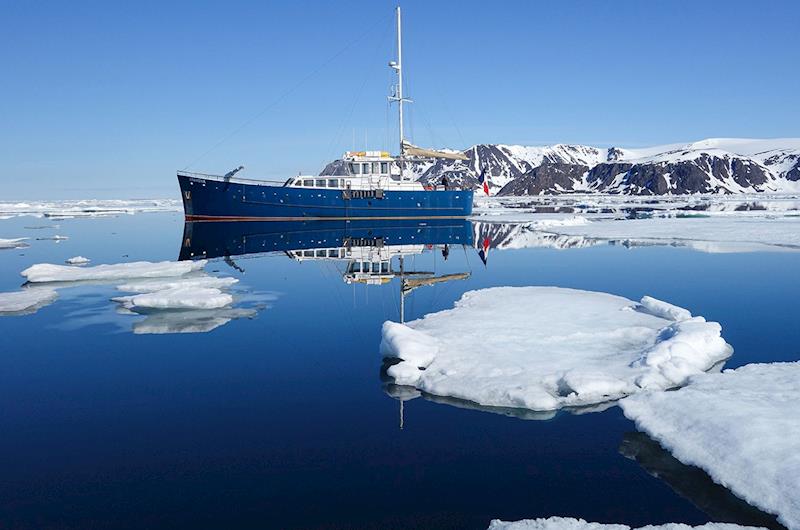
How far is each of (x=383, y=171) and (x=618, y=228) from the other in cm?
1980

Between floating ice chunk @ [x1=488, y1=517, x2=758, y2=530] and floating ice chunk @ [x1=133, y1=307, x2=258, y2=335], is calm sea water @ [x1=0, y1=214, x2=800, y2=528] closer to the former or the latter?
floating ice chunk @ [x1=488, y1=517, x2=758, y2=530]

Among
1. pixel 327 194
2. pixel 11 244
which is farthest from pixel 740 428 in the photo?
pixel 327 194

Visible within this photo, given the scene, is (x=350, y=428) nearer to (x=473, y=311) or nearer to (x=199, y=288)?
(x=473, y=311)

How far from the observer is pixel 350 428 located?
7.23m

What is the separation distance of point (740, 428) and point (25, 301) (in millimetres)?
16489

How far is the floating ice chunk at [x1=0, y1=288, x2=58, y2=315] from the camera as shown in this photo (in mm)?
14750

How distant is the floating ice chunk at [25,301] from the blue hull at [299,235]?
10857mm

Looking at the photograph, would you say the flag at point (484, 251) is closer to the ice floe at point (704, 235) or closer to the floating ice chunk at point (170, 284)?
the ice floe at point (704, 235)

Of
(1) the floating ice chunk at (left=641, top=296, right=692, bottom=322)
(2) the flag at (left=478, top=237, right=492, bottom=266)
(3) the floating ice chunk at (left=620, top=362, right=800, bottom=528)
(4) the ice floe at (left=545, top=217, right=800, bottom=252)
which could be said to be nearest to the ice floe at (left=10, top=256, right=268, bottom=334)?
(1) the floating ice chunk at (left=641, top=296, right=692, bottom=322)

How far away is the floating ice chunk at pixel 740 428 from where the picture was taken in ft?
17.4

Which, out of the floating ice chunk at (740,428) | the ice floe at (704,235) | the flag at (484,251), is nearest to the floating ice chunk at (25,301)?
the floating ice chunk at (740,428)

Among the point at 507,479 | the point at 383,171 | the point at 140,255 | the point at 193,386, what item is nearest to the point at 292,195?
the point at 383,171

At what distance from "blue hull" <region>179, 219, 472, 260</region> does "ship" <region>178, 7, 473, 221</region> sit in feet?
2.93

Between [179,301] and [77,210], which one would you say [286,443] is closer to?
[179,301]
